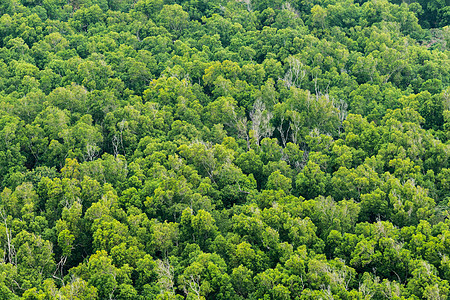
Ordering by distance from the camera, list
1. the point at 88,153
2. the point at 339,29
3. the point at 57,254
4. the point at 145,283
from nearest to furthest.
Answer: the point at 145,283 < the point at 57,254 < the point at 88,153 < the point at 339,29

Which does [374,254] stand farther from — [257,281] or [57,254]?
[57,254]

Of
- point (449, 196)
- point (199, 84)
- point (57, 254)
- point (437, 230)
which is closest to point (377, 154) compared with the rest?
point (449, 196)

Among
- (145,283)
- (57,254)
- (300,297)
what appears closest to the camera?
(300,297)

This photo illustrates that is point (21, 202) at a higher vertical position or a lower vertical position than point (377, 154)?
lower

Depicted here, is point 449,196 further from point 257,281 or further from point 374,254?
point 257,281

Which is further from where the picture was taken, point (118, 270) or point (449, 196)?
point (449, 196)

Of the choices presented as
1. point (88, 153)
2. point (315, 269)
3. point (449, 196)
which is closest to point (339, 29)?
point (449, 196)

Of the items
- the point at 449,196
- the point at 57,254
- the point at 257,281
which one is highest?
the point at 449,196
